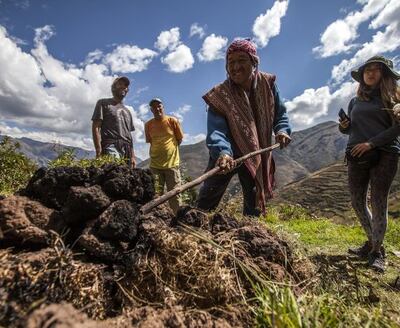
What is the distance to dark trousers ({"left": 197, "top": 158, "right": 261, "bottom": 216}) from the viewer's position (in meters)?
4.25

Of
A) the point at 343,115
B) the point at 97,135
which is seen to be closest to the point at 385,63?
the point at 343,115

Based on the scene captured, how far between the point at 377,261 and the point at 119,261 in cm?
387

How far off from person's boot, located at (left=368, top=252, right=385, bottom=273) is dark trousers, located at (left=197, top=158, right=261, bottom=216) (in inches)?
63.6

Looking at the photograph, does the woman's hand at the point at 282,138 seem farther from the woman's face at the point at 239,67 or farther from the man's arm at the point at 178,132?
the man's arm at the point at 178,132

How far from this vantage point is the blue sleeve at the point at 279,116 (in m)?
4.65

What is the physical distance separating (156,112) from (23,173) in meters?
4.77

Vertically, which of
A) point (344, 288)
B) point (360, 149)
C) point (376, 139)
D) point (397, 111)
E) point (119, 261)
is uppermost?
point (397, 111)

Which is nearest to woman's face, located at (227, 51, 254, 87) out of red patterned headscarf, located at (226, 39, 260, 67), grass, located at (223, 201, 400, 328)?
red patterned headscarf, located at (226, 39, 260, 67)

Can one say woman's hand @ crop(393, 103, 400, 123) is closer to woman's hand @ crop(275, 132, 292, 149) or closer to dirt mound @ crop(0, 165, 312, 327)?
woman's hand @ crop(275, 132, 292, 149)

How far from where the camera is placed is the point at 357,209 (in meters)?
5.24

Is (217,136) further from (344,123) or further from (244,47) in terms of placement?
(344,123)

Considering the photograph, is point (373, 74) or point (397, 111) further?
point (373, 74)

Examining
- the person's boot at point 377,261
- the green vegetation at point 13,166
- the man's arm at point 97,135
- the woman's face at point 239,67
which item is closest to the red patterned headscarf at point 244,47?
the woman's face at point 239,67

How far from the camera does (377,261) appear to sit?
4.67 meters
